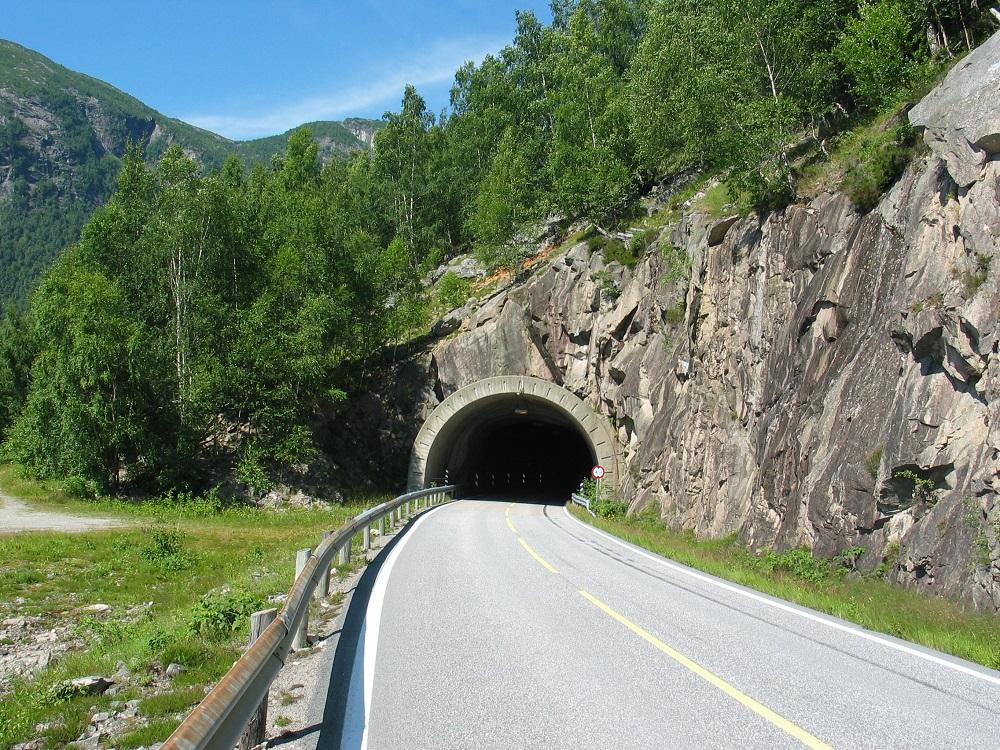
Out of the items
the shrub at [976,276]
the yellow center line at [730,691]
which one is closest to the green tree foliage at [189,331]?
the shrub at [976,276]

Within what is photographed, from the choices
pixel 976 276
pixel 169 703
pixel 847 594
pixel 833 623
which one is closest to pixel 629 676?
pixel 833 623

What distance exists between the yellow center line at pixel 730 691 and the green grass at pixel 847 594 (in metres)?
2.71

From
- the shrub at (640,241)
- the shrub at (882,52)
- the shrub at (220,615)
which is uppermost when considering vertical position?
the shrub at (882,52)

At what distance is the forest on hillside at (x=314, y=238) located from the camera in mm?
18859

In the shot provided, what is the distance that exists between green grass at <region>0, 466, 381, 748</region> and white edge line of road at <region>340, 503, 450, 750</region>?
124cm

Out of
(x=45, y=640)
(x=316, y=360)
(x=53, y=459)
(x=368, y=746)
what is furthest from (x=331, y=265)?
(x=368, y=746)

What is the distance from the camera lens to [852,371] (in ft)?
42.2

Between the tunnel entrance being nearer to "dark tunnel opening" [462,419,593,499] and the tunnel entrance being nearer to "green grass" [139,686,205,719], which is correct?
"dark tunnel opening" [462,419,593,499]

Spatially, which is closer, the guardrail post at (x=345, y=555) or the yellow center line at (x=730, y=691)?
the yellow center line at (x=730, y=691)

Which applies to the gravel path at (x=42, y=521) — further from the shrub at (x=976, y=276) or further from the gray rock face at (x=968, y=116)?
the gray rock face at (x=968, y=116)

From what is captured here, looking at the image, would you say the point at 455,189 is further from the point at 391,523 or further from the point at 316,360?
the point at 391,523

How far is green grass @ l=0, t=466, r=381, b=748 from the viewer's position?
5754mm

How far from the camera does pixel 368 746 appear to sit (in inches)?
172

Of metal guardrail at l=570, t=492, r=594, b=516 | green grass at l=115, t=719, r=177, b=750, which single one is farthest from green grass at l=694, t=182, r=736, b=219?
green grass at l=115, t=719, r=177, b=750
